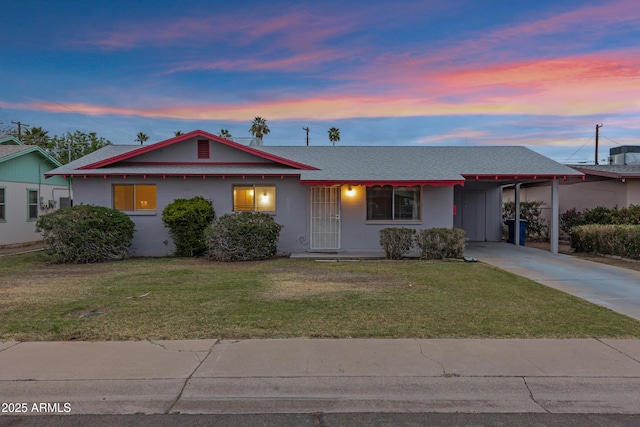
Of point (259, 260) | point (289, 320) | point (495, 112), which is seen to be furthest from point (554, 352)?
point (495, 112)

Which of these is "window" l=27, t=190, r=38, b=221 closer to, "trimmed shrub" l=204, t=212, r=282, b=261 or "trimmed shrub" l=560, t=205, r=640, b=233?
"trimmed shrub" l=204, t=212, r=282, b=261

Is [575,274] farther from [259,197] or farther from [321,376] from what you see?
[259,197]

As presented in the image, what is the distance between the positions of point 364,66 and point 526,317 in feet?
46.2

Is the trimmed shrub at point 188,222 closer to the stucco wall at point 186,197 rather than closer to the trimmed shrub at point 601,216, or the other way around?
the stucco wall at point 186,197

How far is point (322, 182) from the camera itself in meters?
14.3

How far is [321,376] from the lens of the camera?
4.43 metres

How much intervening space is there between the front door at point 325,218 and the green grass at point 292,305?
3.77m

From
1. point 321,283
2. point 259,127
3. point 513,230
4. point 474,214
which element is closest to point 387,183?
point 321,283

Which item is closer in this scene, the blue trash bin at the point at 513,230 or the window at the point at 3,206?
the window at the point at 3,206

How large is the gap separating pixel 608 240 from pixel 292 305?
491 inches

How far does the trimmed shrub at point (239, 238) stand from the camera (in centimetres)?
1334

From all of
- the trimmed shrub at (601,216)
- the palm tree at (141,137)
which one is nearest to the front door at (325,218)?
the trimmed shrub at (601,216)

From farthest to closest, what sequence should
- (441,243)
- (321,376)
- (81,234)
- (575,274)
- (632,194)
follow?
(632,194)
(441,243)
(81,234)
(575,274)
(321,376)

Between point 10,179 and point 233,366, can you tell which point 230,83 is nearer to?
point 10,179
